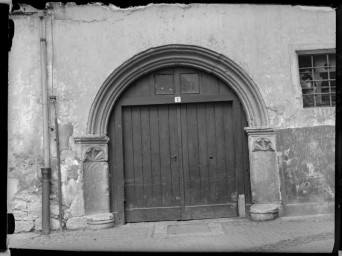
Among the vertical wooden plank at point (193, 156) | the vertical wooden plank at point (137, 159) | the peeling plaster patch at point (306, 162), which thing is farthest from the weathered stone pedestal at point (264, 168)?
the vertical wooden plank at point (137, 159)

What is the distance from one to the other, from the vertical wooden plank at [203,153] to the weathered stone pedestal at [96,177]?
147 cm

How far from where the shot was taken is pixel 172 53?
5824mm

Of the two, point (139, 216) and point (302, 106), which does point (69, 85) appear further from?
point (302, 106)

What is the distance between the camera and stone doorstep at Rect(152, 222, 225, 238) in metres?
4.98

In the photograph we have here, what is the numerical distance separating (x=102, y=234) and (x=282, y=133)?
3.07m

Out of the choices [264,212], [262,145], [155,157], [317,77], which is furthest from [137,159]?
[317,77]

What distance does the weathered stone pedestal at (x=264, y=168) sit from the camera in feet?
18.7

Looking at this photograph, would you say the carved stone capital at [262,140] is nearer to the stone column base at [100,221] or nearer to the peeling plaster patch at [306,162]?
the peeling plaster patch at [306,162]

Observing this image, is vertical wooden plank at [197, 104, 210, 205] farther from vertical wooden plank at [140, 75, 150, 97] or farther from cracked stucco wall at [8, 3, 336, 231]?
cracked stucco wall at [8, 3, 336, 231]

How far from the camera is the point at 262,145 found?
18.8 ft

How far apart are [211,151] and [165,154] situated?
0.74 m

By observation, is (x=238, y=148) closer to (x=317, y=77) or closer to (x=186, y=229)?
(x=186, y=229)

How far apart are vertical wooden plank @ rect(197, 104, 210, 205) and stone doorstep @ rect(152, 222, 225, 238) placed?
20.7 inches
